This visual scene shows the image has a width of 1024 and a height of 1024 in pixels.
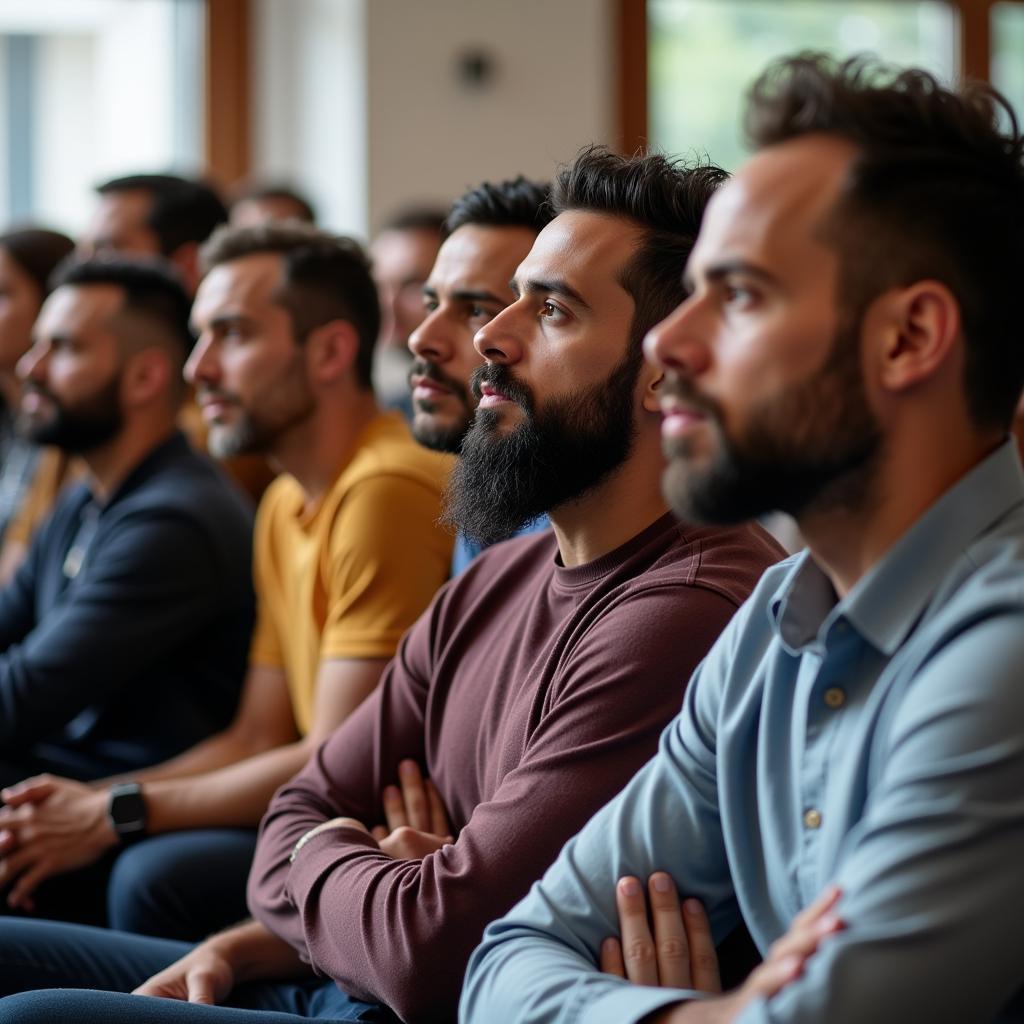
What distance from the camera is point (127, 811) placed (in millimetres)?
2246

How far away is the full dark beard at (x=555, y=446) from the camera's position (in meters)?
1.56

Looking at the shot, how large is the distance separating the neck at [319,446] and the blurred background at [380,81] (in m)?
2.32

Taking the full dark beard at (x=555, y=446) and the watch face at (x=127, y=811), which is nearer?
the full dark beard at (x=555, y=446)

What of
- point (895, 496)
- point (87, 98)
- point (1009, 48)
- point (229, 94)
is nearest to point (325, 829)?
point (895, 496)

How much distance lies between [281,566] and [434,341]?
0.58 m

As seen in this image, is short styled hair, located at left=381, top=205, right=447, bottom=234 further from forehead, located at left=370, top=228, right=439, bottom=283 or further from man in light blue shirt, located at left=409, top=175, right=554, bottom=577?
man in light blue shirt, located at left=409, top=175, right=554, bottom=577

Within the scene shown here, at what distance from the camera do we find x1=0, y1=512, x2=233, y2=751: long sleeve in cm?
249

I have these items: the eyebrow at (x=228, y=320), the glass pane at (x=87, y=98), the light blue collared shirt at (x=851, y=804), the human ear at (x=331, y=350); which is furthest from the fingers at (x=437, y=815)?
the glass pane at (x=87, y=98)

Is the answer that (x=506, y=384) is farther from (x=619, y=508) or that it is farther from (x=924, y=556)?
(x=924, y=556)

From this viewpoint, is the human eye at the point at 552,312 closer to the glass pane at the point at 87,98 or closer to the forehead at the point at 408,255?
the forehead at the point at 408,255

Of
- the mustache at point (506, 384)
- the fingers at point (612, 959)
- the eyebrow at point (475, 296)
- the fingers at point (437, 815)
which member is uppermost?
the eyebrow at point (475, 296)

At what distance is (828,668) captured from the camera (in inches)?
42.2

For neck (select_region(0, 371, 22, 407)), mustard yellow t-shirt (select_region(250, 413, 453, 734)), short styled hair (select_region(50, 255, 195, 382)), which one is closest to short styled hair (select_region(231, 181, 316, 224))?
neck (select_region(0, 371, 22, 407))

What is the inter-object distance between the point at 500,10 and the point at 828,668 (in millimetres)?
4263
